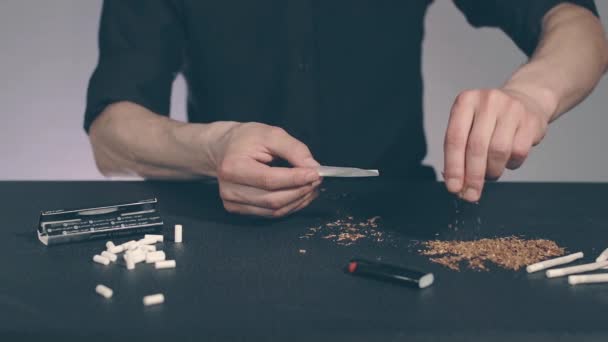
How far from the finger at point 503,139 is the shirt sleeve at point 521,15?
0.55 metres

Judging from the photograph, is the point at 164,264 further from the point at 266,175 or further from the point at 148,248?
the point at 266,175

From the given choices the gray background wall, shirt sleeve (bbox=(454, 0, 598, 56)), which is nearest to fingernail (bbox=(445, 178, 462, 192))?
shirt sleeve (bbox=(454, 0, 598, 56))

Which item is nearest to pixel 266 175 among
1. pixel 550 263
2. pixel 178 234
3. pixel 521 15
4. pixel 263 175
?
pixel 263 175

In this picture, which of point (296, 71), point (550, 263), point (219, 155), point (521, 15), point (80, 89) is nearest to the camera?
point (550, 263)

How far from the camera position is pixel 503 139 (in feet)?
2.74

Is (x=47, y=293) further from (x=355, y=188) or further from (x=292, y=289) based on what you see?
(x=355, y=188)

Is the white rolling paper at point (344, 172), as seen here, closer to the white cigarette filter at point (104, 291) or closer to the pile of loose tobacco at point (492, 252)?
the pile of loose tobacco at point (492, 252)

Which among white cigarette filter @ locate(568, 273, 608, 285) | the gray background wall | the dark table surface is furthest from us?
the gray background wall

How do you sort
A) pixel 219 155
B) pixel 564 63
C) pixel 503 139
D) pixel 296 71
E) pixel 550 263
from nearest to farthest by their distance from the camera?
pixel 550 263 < pixel 503 139 < pixel 219 155 < pixel 564 63 < pixel 296 71

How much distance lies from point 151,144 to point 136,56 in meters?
0.24

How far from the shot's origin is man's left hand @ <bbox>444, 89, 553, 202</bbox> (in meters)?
0.83

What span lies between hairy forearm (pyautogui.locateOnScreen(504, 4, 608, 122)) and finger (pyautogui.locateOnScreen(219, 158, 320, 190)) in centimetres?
35

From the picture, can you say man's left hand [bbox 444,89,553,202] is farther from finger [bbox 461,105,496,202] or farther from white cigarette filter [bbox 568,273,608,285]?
white cigarette filter [bbox 568,273,608,285]

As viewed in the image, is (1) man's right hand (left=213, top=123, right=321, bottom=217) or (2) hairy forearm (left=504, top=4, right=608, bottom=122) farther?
(2) hairy forearm (left=504, top=4, right=608, bottom=122)
